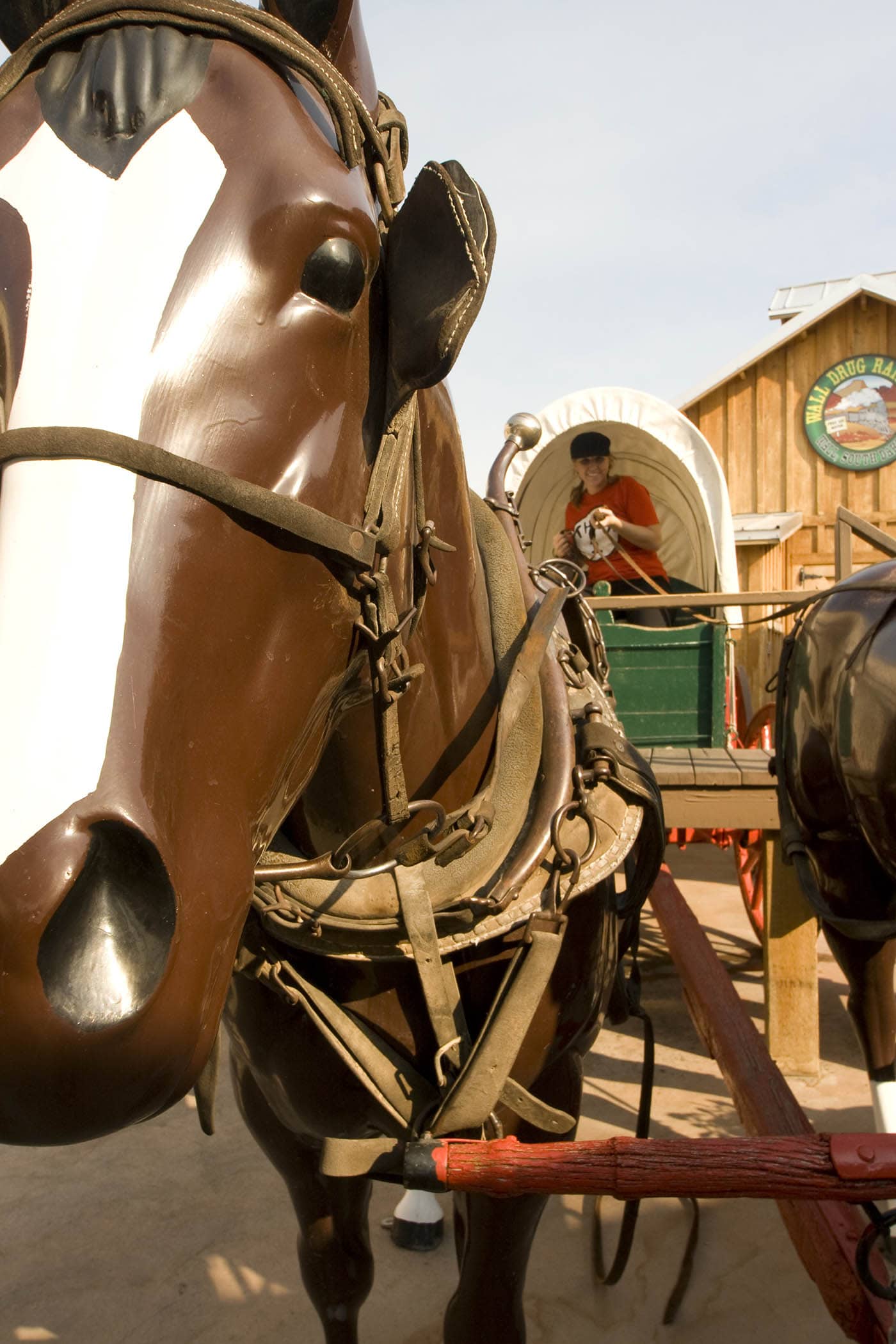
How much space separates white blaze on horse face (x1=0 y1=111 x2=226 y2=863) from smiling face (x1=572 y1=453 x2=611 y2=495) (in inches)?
214

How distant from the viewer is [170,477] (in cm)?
84

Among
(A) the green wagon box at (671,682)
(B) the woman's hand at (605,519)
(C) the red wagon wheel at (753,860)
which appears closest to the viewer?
(A) the green wagon box at (671,682)

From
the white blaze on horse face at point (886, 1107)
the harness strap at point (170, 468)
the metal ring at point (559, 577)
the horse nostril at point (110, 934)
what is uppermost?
the harness strap at point (170, 468)

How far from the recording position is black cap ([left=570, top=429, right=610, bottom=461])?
242 inches

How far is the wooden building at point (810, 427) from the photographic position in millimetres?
10141

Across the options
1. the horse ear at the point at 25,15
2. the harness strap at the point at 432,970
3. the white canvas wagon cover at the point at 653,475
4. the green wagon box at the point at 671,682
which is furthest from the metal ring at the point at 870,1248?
the white canvas wagon cover at the point at 653,475

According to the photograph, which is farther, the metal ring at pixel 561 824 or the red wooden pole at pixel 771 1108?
the red wooden pole at pixel 771 1108

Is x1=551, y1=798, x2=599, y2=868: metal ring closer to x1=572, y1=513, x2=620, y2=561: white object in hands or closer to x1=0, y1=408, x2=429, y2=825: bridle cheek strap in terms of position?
x1=0, y1=408, x2=429, y2=825: bridle cheek strap

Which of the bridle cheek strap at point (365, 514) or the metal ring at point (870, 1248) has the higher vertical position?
the bridle cheek strap at point (365, 514)

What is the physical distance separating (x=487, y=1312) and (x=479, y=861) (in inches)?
33.1

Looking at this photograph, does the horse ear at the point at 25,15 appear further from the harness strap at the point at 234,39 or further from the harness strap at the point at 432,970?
the harness strap at the point at 432,970

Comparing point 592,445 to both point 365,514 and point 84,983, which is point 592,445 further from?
point 84,983

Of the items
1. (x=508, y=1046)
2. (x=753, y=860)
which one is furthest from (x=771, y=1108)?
(x=753, y=860)

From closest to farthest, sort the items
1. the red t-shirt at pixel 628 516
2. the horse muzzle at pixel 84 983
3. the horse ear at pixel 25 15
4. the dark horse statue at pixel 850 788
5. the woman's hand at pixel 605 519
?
the horse muzzle at pixel 84 983 → the horse ear at pixel 25 15 → the dark horse statue at pixel 850 788 → the woman's hand at pixel 605 519 → the red t-shirt at pixel 628 516
